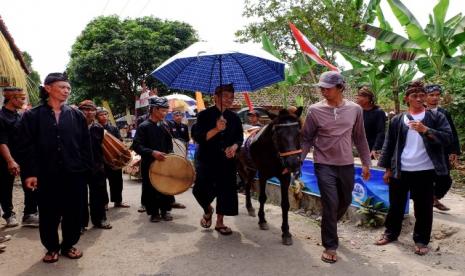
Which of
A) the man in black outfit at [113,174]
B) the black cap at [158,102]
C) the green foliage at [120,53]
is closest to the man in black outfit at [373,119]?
the black cap at [158,102]

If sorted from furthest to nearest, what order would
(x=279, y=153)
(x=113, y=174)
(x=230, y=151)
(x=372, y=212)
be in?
(x=113, y=174)
(x=372, y=212)
(x=230, y=151)
(x=279, y=153)

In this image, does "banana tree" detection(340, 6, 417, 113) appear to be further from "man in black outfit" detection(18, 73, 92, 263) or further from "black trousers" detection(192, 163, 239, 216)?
"man in black outfit" detection(18, 73, 92, 263)

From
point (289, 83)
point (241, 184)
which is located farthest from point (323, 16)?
point (241, 184)

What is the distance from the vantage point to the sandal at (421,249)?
457 cm

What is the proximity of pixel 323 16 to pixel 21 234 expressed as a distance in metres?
14.0

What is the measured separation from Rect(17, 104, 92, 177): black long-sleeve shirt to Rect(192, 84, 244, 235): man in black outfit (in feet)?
5.33

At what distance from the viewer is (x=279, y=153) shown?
15.3 feet

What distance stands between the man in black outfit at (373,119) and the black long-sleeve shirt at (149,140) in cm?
299

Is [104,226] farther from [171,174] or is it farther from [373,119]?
[373,119]

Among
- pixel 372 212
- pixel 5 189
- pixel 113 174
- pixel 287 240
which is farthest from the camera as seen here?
pixel 113 174

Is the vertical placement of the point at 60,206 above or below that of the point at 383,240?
above

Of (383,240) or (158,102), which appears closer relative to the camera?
(383,240)

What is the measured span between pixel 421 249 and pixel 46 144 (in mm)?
4217

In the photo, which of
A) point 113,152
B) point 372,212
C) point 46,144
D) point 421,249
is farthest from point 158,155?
point 421,249
